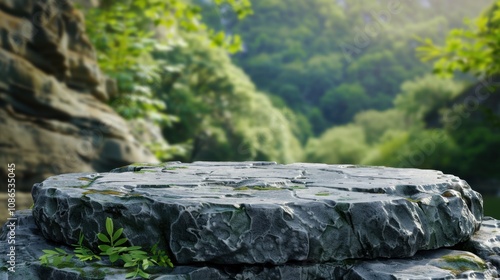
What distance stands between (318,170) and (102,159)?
535cm

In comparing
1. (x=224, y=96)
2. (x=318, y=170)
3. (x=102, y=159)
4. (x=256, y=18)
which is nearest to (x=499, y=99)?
(x=224, y=96)

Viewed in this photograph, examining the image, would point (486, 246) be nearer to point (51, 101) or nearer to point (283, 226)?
point (283, 226)

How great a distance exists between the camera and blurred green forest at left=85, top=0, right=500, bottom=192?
1026cm

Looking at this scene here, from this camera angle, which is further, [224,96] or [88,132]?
[224,96]

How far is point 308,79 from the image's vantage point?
41219 mm

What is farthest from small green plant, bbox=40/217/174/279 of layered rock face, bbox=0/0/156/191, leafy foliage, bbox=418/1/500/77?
layered rock face, bbox=0/0/156/191

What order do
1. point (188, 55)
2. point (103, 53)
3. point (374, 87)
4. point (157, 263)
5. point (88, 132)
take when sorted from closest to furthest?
1. point (157, 263)
2. point (88, 132)
3. point (103, 53)
4. point (188, 55)
5. point (374, 87)

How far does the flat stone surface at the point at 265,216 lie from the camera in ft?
8.41

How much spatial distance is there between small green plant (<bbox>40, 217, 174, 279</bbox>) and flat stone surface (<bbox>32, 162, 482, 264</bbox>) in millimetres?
39

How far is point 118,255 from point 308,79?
128ft

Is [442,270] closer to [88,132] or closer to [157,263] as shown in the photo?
[157,263]

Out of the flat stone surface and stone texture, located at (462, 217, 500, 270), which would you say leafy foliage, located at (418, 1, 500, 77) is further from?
the flat stone surface

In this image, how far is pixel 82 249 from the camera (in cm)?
276

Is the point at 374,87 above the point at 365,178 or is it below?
below
